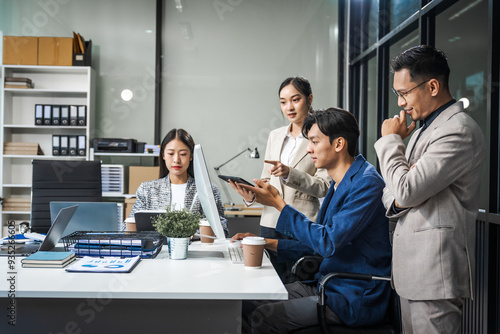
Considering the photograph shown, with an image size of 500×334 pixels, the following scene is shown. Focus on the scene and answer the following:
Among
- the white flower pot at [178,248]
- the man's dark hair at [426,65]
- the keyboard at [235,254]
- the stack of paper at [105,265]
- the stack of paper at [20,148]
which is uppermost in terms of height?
the man's dark hair at [426,65]

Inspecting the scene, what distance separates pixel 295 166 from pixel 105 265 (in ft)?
4.57

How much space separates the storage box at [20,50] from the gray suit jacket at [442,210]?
4297 millimetres

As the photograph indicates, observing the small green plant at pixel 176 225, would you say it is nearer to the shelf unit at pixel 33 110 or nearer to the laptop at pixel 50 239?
the laptop at pixel 50 239

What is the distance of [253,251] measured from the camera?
5.20 ft

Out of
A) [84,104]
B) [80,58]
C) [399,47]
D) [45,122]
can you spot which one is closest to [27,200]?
[45,122]

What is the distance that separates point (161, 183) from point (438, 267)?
5.43 feet

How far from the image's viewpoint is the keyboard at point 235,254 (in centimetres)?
171

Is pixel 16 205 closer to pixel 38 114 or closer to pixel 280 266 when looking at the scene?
pixel 38 114

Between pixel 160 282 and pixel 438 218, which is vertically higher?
pixel 438 218

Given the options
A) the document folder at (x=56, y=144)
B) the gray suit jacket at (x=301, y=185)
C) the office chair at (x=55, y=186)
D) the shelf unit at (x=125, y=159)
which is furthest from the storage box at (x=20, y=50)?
the gray suit jacket at (x=301, y=185)

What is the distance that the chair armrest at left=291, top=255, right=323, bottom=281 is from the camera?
1.89 m

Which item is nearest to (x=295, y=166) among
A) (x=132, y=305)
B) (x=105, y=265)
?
(x=105, y=265)

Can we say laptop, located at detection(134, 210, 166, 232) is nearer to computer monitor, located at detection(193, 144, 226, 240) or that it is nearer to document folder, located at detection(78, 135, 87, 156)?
computer monitor, located at detection(193, 144, 226, 240)

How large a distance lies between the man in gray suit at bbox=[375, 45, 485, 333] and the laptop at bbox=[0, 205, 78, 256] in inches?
48.1
